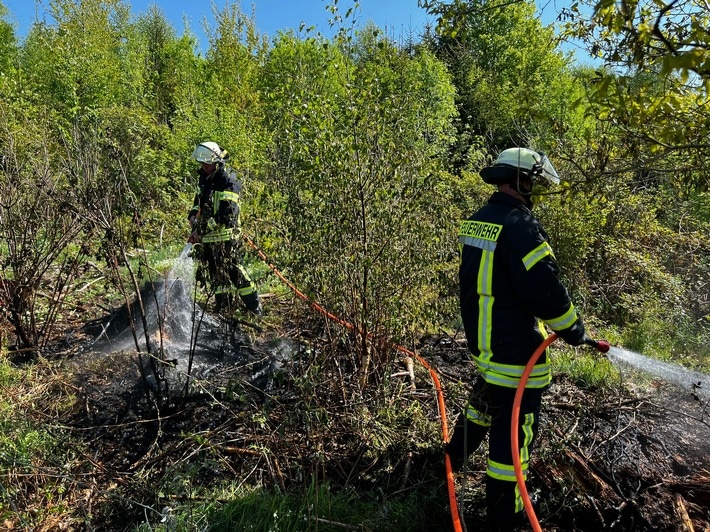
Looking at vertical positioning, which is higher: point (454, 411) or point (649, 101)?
point (649, 101)

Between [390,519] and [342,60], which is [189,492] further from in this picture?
[342,60]

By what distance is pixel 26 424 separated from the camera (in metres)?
3.47

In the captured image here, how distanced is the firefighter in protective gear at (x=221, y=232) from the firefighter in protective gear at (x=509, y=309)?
194 centimetres

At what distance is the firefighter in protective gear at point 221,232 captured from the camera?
154 inches

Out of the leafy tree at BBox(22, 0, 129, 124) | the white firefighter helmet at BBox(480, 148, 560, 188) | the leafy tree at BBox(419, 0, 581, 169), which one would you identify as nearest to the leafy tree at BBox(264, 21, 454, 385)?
the white firefighter helmet at BBox(480, 148, 560, 188)

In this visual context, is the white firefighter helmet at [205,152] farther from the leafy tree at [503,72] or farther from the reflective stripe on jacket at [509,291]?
the leafy tree at [503,72]

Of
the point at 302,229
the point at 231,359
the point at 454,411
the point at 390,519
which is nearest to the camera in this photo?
the point at 390,519

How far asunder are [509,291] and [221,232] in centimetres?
240

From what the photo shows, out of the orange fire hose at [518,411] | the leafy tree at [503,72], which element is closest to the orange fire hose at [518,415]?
the orange fire hose at [518,411]

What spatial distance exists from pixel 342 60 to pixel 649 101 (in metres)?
1.98

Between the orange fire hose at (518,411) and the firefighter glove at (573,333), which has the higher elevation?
the firefighter glove at (573,333)

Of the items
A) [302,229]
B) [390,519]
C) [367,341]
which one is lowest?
[390,519]

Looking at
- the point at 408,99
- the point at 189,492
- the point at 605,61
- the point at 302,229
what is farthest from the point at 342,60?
the point at 189,492

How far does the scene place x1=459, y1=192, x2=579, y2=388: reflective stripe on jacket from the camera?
101 inches
